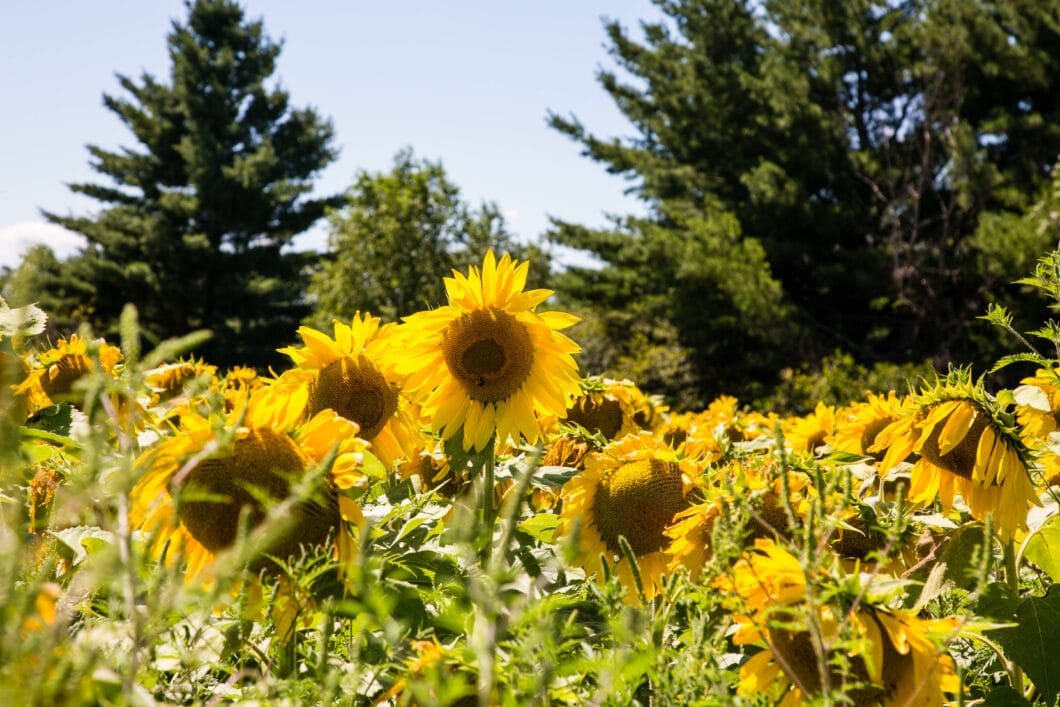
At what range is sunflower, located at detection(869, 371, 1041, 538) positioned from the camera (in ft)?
4.30

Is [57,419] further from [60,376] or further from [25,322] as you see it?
[25,322]

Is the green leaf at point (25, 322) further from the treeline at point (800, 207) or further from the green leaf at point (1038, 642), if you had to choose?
the treeline at point (800, 207)

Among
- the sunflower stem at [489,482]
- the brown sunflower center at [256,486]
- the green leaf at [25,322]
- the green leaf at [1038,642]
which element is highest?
the green leaf at [25,322]

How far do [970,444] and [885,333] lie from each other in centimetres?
1646

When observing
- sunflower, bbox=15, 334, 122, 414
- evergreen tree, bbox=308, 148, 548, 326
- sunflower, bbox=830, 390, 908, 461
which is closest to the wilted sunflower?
sunflower, bbox=830, 390, 908, 461

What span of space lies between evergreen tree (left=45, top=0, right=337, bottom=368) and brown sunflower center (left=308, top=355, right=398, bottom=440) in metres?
21.4

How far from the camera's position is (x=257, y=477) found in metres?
1.03

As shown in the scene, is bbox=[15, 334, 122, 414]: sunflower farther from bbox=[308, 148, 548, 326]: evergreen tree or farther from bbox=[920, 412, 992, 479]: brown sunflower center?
bbox=[308, 148, 548, 326]: evergreen tree

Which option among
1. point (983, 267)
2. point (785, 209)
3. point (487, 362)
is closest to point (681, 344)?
point (785, 209)

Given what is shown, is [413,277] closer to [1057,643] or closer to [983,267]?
[983,267]

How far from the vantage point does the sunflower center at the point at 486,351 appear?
1698 millimetres

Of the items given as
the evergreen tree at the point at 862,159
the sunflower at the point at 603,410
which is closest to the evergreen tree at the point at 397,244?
the evergreen tree at the point at 862,159

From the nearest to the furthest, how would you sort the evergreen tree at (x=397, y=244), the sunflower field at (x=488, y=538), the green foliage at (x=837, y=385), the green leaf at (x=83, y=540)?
the sunflower field at (x=488, y=538)
the green leaf at (x=83, y=540)
the green foliage at (x=837, y=385)
the evergreen tree at (x=397, y=244)

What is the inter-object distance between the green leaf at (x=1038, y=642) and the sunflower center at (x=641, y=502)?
53cm
